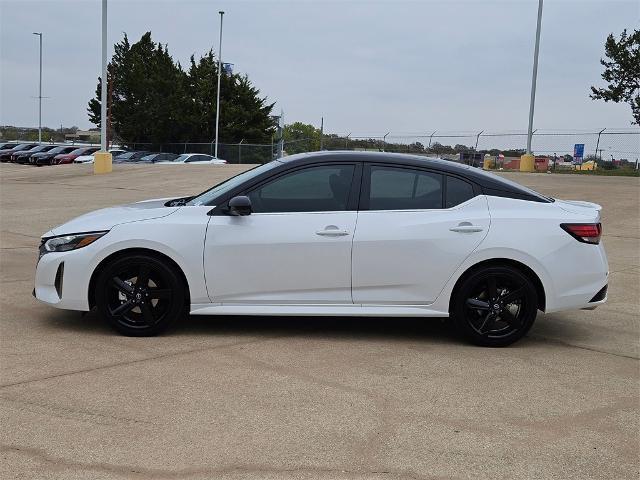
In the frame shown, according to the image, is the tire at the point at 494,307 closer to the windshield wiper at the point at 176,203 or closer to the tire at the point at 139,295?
the tire at the point at 139,295

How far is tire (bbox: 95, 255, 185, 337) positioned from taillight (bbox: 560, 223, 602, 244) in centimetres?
316

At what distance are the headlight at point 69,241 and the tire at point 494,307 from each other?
9.73 ft

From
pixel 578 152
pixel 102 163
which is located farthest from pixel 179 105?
pixel 578 152

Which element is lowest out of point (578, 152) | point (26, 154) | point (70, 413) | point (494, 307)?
point (70, 413)

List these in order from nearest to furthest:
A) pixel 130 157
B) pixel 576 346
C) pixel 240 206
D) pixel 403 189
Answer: pixel 240 206 < pixel 403 189 < pixel 576 346 < pixel 130 157

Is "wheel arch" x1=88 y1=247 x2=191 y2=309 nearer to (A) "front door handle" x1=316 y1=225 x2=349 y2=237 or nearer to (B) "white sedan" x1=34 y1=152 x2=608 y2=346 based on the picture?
(B) "white sedan" x1=34 y1=152 x2=608 y2=346

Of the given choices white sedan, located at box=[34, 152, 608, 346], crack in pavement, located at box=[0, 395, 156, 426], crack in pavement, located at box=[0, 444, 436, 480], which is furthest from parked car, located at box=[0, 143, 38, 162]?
crack in pavement, located at box=[0, 444, 436, 480]

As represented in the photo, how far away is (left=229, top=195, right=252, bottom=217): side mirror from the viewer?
209 inches

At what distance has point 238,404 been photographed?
4133 mm

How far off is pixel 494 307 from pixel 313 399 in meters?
1.95

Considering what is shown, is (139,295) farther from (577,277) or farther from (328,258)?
(577,277)

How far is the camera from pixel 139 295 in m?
5.41

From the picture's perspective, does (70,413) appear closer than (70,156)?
Result: Yes

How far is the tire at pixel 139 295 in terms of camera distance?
5.38 meters
